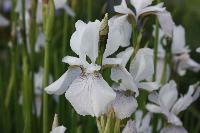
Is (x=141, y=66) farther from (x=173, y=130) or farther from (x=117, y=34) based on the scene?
(x=173, y=130)

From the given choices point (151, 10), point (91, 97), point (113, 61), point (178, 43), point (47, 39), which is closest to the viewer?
point (91, 97)

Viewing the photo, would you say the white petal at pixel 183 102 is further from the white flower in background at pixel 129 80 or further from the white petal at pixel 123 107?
the white petal at pixel 123 107

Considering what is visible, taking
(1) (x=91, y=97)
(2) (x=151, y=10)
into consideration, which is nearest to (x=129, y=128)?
(1) (x=91, y=97)

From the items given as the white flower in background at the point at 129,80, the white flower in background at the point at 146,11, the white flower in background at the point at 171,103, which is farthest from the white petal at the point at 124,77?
the white flower in background at the point at 171,103

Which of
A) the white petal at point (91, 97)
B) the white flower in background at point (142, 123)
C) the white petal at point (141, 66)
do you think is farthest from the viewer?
the white flower in background at point (142, 123)

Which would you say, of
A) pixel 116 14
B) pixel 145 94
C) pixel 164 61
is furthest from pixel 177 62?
pixel 116 14
